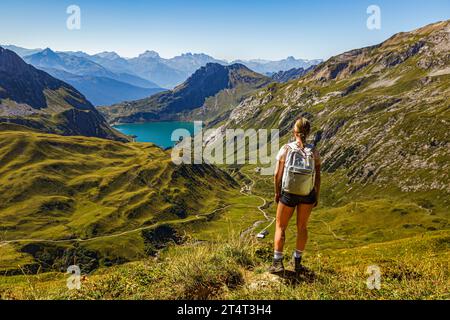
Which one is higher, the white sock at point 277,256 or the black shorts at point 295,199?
the black shorts at point 295,199

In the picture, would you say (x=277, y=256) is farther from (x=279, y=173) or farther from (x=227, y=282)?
(x=279, y=173)

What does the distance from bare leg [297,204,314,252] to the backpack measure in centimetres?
51

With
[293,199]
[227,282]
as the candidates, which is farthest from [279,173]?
[227,282]

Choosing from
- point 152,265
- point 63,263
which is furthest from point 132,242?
point 152,265

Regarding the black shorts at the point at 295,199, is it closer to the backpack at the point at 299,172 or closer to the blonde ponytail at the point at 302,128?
the backpack at the point at 299,172

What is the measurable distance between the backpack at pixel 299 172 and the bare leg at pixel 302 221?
1.68 feet

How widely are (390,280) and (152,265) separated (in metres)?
8.13

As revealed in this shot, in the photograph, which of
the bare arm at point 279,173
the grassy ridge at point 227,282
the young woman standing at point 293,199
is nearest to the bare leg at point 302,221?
the young woman standing at point 293,199

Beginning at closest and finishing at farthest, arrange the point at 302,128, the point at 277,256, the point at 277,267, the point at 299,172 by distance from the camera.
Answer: the point at 299,172 → the point at 277,267 → the point at 277,256 → the point at 302,128

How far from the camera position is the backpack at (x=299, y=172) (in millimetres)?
12766

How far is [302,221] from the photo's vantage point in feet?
43.9

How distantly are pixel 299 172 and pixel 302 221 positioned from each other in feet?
5.80

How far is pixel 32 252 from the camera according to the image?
161875mm

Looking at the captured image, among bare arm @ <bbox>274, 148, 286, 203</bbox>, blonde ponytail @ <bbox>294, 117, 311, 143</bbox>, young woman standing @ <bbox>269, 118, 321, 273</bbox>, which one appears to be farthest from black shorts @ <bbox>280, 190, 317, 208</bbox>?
blonde ponytail @ <bbox>294, 117, 311, 143</bbox>
